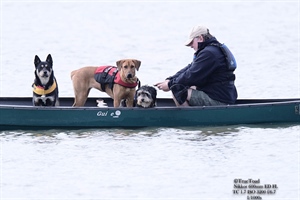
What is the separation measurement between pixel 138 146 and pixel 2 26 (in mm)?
16705

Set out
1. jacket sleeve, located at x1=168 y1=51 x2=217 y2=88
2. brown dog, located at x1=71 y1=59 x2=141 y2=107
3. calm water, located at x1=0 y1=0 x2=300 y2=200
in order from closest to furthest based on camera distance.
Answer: calm water, located at x1=0 y1=0 x2=300 y2=200 < jacket sleeve, located at x1=168 y1=51 x2=217 y2=88 < brown dog, located at x1=71 y1=59 x2=141 y2=107

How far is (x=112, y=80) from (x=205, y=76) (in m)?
1.33

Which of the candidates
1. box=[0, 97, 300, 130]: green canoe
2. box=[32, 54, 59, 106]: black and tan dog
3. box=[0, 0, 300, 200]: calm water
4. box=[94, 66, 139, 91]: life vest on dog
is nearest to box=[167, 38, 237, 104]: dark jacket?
box=[0, 97, 300, 130]: green canoe

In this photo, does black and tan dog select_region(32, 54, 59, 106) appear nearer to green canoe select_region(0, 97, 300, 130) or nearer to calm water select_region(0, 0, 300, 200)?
green canoe select_region(0, 97, 300, 130)

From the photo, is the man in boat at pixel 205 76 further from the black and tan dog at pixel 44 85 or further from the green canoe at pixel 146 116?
the black and tan dog at pixel 44 85

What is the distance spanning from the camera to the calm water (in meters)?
12.9

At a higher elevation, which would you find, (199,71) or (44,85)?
(199,71)

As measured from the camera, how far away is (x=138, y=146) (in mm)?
14633

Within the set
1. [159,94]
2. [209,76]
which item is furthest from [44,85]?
[159,94]

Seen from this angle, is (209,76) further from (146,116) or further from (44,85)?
(44,85)

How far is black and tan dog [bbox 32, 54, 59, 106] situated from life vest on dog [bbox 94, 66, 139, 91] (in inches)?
25.7

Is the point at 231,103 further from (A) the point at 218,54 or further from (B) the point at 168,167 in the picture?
(B) the point at 168,167

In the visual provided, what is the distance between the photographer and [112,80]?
1554 cm

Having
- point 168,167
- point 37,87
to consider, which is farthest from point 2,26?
point 168,167
